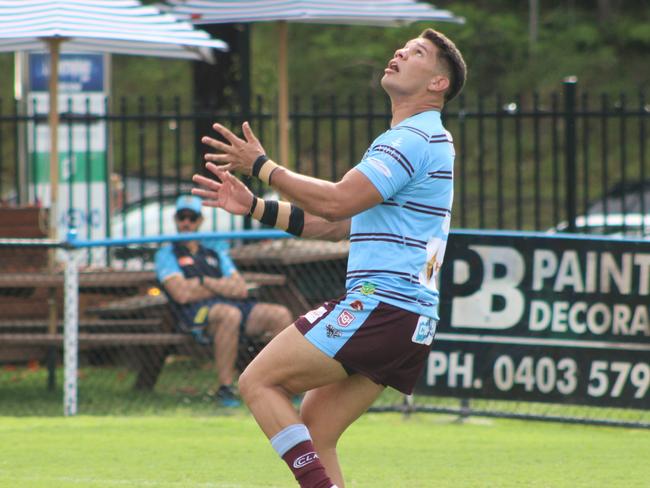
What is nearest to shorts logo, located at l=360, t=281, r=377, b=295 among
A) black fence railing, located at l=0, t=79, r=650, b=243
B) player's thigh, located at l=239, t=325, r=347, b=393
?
player's thigh, located at l=239, t=325, r=347, b=393

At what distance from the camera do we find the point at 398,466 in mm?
7027

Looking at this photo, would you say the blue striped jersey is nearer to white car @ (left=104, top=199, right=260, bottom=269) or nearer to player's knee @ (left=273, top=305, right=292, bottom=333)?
player's knee @ (left=273, top=305, right=292, bottom=333)

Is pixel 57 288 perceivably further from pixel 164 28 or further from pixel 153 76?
pixel 153 76

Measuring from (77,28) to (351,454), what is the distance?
384 centimetres

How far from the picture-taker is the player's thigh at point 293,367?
15.1 ft

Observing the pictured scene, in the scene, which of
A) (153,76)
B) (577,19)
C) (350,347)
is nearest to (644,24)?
(577,19)

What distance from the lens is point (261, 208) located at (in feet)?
16.0

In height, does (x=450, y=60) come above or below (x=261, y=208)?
above

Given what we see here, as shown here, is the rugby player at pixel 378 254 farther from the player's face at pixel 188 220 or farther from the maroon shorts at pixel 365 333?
the player's face at pixel 188 220

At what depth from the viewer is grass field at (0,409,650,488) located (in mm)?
6617

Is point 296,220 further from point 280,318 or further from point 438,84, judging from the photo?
point 280,318

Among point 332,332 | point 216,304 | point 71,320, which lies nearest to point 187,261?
point 216,304

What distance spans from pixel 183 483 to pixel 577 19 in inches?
1136

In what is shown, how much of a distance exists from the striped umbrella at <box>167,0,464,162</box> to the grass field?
349cm
